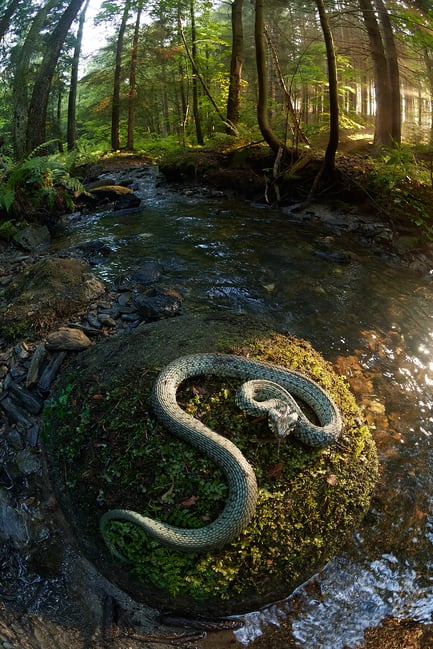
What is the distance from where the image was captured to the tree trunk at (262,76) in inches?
443

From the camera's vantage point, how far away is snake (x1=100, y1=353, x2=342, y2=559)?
3367 mm

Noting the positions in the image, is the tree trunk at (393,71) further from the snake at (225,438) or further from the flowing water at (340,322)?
the snake at (225,438)

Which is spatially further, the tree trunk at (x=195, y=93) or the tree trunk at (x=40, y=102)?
the tree trunk at (x=195, y=93)

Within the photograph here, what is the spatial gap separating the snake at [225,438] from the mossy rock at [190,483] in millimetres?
105

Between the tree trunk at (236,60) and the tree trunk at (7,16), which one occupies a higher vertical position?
the tree trunk at (7,16)

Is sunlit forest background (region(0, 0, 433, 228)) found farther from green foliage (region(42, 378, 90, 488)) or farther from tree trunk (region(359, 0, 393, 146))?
green foliage (region(42, 378, 90, 488))

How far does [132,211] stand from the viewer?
1258 centimetres

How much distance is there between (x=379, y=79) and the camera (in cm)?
1445

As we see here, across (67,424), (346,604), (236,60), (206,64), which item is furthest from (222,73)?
(346,604)

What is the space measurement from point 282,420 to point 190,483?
1076 millimetres

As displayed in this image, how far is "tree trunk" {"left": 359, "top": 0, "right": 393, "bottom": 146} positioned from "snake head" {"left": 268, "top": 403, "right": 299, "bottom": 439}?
41.7 feet


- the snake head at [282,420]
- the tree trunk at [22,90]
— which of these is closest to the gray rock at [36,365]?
the snake head at [282,420]

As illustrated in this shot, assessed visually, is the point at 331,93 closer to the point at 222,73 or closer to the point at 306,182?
the point at 306,182

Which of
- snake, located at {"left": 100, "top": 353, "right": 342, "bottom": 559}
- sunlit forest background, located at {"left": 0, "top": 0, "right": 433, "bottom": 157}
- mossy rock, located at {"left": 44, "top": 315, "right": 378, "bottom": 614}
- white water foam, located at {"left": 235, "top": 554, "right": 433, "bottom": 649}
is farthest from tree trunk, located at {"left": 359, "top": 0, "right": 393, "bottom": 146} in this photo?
white water foam, located at {"left": 235, "top": 554, "right": 433, "bottom": 649}
